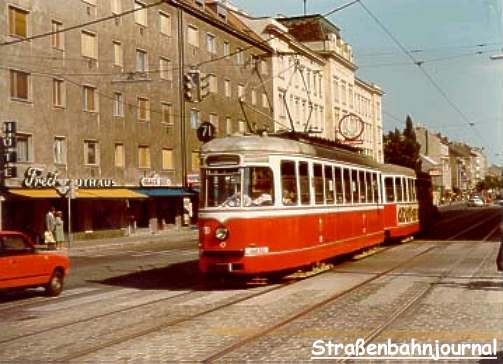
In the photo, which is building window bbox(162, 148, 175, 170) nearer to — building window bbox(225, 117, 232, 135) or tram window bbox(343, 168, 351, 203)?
building window bbox(225, 117, 232, 135)

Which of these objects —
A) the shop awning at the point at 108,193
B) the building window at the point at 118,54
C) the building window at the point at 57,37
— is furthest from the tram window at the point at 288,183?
the building window at the point at 118,54

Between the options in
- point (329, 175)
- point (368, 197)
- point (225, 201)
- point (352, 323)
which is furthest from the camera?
point (368, 197)

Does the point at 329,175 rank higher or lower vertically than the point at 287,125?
lower

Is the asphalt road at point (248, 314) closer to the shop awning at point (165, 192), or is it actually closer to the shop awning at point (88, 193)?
the shop awning at point (88, 193)

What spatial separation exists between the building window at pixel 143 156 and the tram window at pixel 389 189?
21999 mm

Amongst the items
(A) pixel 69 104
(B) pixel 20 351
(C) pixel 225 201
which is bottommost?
(B) pixel 20 351

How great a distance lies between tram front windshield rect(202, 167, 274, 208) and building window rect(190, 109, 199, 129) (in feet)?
120

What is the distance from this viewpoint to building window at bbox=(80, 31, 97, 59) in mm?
39250

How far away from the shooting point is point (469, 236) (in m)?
32.2

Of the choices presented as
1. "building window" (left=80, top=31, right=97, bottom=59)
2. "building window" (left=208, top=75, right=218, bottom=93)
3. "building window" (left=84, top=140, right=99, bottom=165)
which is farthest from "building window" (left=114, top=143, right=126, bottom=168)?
"building window" (left=208, top=75, right=218, bottom=93)

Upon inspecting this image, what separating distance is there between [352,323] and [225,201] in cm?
514

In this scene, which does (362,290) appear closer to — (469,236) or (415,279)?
(415,279)

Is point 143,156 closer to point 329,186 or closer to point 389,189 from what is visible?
point 389,189

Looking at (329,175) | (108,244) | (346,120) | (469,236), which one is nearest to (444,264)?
(329,175)
